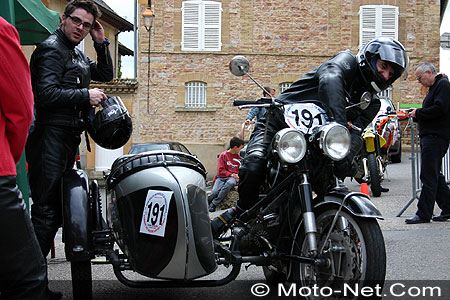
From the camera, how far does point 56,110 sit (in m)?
3.95

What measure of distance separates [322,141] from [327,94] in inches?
15.3

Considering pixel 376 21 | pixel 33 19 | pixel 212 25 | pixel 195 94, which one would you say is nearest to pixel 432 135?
pixel 33 19

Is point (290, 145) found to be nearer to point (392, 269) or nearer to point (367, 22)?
point (392, 269)

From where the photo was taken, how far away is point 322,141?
327 centimetres

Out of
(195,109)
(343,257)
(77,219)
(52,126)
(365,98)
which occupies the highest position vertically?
(195,109)

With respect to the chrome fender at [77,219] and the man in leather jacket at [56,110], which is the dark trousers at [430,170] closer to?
the man in leather jacket at [56,110]

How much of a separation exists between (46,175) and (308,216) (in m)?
1.73

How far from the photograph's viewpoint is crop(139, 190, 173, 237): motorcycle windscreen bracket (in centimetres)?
327

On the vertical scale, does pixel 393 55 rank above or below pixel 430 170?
above

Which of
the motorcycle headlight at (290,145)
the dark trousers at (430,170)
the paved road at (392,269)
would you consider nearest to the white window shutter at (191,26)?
the paved road at (392,269)

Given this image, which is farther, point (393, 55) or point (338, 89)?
point (393, 55)

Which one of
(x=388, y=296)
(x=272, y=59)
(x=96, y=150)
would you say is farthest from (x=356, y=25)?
(x=388, y=296)

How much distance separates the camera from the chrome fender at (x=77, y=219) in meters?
3.54

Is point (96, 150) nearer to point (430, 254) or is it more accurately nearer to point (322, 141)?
point (430, 254)
